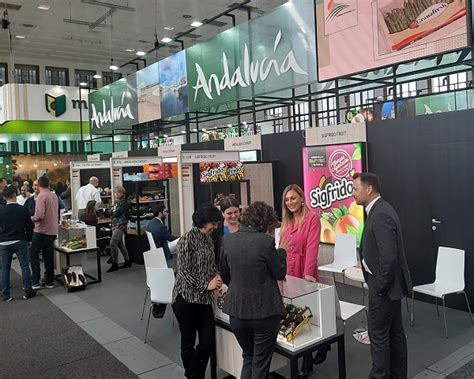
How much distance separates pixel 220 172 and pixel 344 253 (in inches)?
80.2

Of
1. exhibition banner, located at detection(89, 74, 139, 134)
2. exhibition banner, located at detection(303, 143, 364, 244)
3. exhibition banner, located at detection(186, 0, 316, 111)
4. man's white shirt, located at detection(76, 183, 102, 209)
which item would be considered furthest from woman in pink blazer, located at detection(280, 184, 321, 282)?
exhibition banner, located at detection(89, 74, 139, 134)

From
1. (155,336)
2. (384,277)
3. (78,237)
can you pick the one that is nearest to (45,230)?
(78,237)

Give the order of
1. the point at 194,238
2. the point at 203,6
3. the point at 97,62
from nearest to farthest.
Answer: the point at 194,238
the point at 203,6
the point at 97,62

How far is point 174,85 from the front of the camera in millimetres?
9242

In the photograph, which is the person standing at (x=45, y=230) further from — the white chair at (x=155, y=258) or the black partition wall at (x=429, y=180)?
the black partition wall at (x=429, y=180)

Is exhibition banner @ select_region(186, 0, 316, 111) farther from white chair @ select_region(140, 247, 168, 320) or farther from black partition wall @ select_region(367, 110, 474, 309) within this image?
white chair @ select_region(140, 247, 168, 320)

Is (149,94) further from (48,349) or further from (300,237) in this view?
(300,237)

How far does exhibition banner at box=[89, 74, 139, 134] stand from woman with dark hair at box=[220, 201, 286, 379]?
9189 millimetres

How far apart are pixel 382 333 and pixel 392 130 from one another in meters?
3.03

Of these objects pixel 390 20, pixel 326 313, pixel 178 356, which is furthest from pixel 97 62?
pixel 326 313

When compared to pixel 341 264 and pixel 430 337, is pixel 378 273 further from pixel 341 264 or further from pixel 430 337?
pixel 341 264

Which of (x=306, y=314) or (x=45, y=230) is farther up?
(x=45, y=230)

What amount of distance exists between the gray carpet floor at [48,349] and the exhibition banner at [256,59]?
445 centimetres

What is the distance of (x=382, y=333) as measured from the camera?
2740mm
